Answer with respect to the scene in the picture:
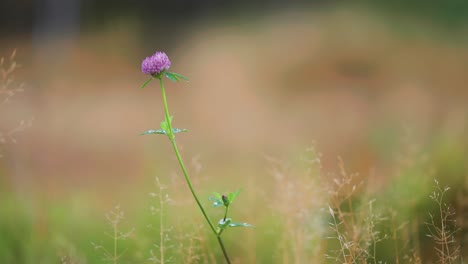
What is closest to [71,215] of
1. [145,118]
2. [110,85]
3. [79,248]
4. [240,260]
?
[79,248]

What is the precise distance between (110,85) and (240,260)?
7.11 feet

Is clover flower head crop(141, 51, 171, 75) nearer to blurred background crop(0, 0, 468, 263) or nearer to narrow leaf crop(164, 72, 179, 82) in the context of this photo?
narrow leaf crop(164, 72, 179, 82)

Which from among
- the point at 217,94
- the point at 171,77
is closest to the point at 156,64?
the point at 171,77

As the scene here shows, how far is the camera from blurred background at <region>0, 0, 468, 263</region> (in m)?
2.15

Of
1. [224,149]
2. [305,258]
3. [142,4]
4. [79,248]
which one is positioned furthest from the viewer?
[142,4]

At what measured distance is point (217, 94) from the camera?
326 centimetres

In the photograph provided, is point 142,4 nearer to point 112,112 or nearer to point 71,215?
point 112,112

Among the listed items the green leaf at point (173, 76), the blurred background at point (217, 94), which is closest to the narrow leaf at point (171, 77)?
the green leaf at point (173, 76)

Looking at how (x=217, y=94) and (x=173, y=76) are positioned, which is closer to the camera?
(x=173, y=76)

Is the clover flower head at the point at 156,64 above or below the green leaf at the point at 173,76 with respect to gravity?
above

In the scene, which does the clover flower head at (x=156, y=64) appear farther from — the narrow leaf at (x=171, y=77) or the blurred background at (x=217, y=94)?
the blurred background at (x=217, y=94)

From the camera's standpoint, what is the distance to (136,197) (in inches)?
79.5

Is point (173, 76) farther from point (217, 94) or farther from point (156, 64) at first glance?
point (217, 94)

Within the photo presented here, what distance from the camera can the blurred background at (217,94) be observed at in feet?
7.04
